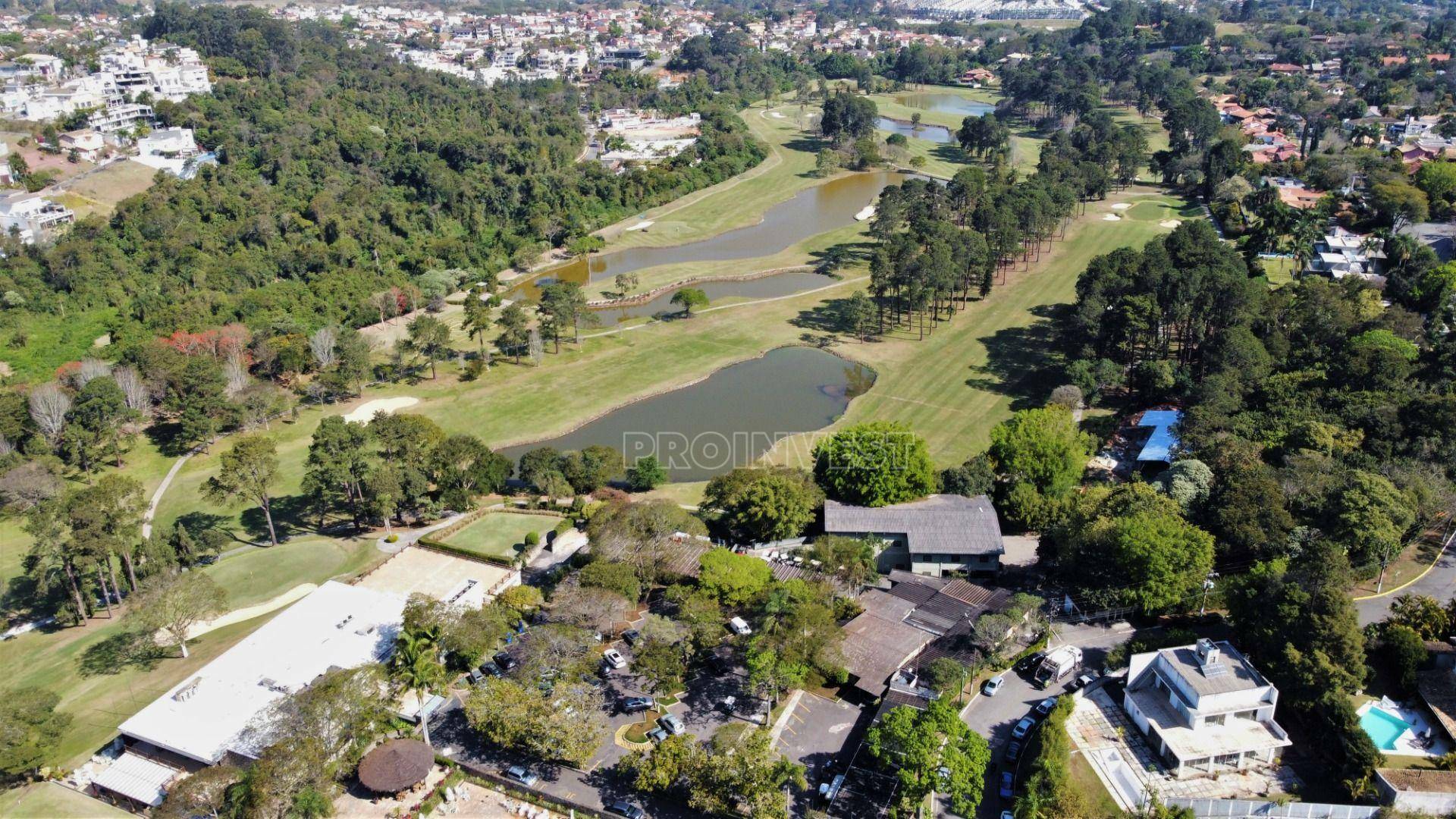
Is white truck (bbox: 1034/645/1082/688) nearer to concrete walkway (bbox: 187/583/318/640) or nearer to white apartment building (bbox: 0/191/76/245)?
concrete walkway (bbox: 187/583/318/640)

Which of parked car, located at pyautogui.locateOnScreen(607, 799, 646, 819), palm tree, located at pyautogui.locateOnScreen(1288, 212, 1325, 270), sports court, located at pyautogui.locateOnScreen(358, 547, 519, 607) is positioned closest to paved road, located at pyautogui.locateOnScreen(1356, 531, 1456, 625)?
parked car, located at pyautogui.locateOnScreen(607, 799, 646, 819)

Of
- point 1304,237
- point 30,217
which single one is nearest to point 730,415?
point 1304,237

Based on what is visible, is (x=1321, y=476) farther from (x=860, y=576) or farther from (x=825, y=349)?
(x=825, y=349)

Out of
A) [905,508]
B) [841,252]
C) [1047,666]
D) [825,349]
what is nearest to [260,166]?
[841,252]

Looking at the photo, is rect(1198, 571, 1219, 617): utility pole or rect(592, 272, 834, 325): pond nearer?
rect(1198, 571, 1219, 617): utility pole

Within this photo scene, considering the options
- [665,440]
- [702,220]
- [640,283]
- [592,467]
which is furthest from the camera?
[702,220]

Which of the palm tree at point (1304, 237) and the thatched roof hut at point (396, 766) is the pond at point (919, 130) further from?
the thatched roof hut at point (396, 766)
